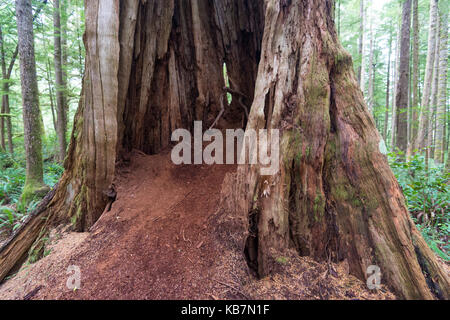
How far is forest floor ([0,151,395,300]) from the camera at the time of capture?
141 centimetres

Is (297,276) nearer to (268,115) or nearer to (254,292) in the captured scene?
(254,292)

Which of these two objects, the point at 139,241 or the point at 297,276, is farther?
the point at 139,241

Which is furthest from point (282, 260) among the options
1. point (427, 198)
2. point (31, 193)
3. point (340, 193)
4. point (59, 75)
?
point (59, 75)

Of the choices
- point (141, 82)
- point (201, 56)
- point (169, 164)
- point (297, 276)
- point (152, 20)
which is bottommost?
point (297, 276)

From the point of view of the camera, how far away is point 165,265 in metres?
1.57

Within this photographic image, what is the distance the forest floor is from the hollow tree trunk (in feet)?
0.61

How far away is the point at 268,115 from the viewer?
1964 millimetres

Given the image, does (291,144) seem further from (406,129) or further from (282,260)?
(406,129)

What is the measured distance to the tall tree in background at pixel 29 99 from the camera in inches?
158

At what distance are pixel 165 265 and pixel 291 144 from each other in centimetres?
141

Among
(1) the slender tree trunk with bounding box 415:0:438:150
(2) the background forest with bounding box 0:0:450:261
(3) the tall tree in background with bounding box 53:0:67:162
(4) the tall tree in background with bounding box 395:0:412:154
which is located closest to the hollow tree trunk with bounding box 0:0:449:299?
(2) the background forest with bounding box 0:0:450:261

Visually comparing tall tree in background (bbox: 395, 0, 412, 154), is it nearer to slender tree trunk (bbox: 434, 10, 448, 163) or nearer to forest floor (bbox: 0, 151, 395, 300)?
slender tree trunk (bbox: 434, 10, 448, 163)
